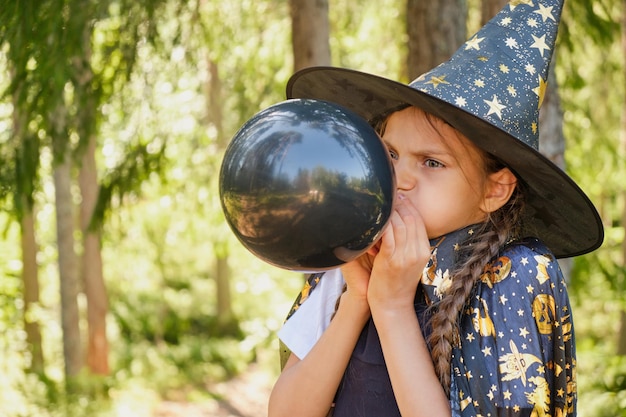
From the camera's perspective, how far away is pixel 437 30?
15.6ft

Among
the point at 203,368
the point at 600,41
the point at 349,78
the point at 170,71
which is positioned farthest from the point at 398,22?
the point at 203,368

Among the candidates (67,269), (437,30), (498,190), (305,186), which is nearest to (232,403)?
(67,269)

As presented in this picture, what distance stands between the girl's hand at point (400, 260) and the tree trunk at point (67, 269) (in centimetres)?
844

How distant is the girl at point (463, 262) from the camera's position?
5.54ft

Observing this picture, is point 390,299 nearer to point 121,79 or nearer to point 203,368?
point 121,79

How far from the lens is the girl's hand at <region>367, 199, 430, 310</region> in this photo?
1744 millimetres

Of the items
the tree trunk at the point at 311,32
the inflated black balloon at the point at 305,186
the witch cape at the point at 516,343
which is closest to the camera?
the inflated black balloon at the point at 305,186

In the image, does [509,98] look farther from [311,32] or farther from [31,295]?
[31,295]

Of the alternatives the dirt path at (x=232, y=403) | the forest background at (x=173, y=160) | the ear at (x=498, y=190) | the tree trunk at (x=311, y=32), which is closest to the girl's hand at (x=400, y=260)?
the ear at (x=498, y=190)

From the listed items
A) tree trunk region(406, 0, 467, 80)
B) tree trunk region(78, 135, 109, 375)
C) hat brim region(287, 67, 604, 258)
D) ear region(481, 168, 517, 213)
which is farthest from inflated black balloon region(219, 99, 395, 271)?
tree trunk region(78, 135, 109, 375)

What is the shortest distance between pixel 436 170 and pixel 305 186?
0.49 meters

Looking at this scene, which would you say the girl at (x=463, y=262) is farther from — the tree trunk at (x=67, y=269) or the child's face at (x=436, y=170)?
the tree trunk at (x=67, y=269)

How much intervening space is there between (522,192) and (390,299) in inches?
18.8

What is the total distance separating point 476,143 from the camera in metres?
1.79
